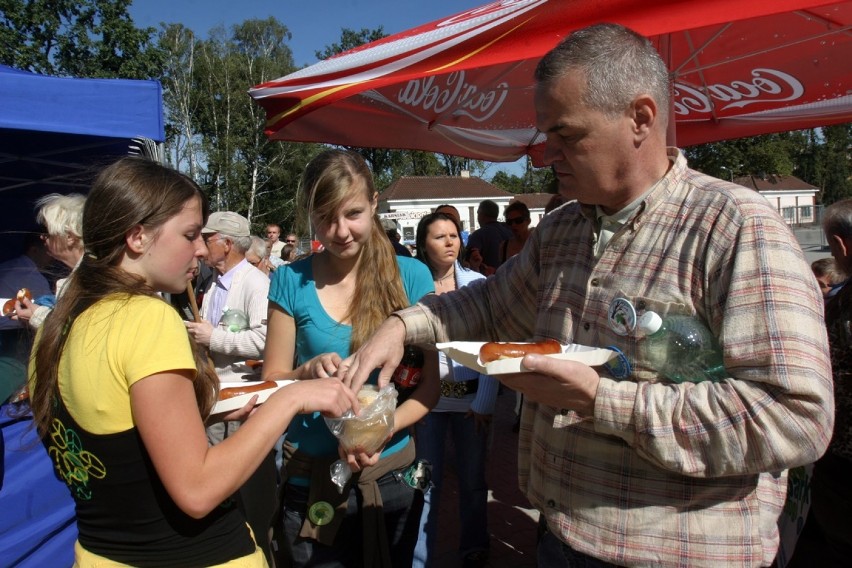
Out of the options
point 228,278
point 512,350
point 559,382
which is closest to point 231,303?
point 228,278

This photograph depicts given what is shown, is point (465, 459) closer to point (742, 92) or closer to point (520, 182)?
point (742, 92)

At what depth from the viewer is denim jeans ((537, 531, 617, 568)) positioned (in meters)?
1.41

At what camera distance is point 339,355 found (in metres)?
2.19

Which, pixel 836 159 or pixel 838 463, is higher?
pixel 836 159

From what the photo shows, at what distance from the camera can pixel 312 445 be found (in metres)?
2.19

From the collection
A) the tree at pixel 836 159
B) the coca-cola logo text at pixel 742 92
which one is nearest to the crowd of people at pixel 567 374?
the coca-cola logo text at pixel 742 92

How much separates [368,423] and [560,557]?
2.29ft

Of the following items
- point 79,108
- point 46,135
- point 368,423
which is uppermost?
point 79,108

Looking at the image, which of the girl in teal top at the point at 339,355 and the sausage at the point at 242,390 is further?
the girl in teal top at the point at 339,355

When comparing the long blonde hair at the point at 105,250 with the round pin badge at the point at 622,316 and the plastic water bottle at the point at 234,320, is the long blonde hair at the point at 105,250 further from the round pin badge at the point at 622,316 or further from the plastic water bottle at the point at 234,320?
the plastic water bottle at the point at 234,320

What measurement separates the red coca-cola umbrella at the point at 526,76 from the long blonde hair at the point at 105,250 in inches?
46.5

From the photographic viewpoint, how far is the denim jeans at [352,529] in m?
2.17

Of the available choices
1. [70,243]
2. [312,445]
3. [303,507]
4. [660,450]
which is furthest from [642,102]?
[70,243]

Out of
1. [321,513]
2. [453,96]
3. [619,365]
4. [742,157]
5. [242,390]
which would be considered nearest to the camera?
[619,365]
